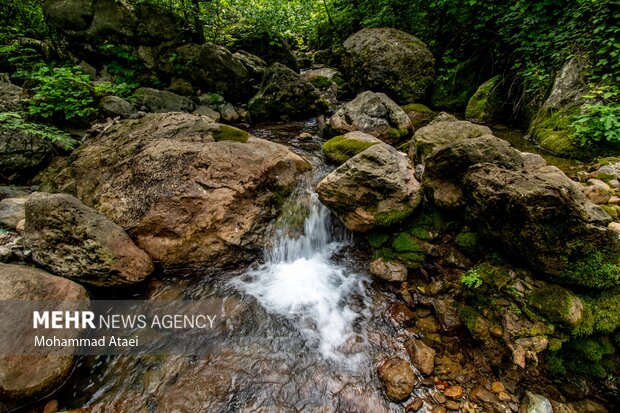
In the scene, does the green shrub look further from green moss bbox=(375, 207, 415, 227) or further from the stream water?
green moss bbox=(375, 207, 415, 227)

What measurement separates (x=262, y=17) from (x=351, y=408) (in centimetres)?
1288

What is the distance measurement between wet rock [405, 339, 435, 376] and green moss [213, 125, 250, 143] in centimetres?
483

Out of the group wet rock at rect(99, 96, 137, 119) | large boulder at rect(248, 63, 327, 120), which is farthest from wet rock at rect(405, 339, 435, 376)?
wet rock at rect(99, 96, 137, 119)

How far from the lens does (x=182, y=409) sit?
8.96 ft

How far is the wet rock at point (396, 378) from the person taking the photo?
2.87 metres

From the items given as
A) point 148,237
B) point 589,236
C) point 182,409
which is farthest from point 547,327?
point 148,237

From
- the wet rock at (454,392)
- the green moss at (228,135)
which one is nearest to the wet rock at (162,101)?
the green moss at (228,135)

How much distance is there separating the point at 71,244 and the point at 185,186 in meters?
1.67

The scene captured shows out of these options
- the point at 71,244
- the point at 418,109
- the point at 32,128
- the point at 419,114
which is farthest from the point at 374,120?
the point at 32,128

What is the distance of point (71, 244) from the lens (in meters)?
3.55

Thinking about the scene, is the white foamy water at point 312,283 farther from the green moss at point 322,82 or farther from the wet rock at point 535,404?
the green moss at point 322,82

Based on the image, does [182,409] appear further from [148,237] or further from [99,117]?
[99,117]

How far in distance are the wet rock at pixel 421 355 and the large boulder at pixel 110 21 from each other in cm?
1130

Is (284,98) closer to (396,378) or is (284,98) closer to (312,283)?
(312,283)
